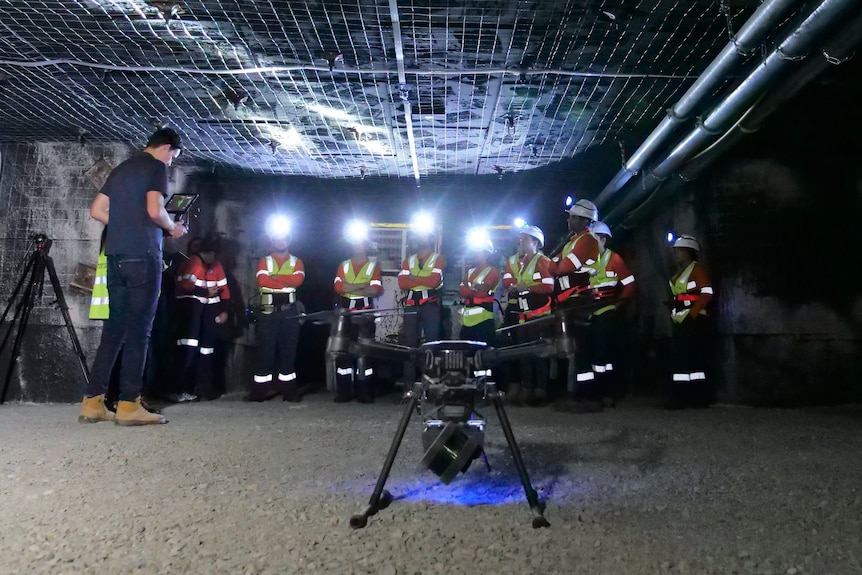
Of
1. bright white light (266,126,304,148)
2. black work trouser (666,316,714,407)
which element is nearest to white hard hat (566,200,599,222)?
black work trouser (666,316,714,407)

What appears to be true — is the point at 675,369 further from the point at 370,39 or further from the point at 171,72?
the point at 171,72

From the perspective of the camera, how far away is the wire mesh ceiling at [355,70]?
4508 millimetres

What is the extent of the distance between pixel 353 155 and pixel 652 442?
18.9 feet

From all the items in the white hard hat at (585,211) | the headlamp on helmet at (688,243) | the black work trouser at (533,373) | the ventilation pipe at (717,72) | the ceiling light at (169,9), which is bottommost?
the black work trouser at (533,373)

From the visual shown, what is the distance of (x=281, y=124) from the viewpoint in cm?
696

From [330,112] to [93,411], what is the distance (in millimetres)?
3961

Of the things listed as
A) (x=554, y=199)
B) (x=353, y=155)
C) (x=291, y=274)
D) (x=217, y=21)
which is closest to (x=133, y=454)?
(x=217, y=21)

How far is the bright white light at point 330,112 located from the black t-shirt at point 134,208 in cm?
231

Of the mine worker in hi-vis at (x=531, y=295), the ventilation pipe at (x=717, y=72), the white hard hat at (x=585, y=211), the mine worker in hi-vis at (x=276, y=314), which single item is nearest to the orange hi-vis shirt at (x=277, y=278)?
the mine worker in hi-vis at (x=276, y=314)

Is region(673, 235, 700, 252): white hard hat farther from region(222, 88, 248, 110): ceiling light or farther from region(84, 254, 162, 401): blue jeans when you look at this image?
region(84, 254, 162, 401): blue jeans

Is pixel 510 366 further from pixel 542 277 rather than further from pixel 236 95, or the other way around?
pixel 236 95

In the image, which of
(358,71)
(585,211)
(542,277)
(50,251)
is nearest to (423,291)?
(542,277)

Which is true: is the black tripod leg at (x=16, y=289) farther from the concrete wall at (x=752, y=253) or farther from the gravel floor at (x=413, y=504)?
the gravel floor at (x=413, y=504)

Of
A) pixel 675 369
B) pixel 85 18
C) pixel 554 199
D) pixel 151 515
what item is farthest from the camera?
pixel 554 199
